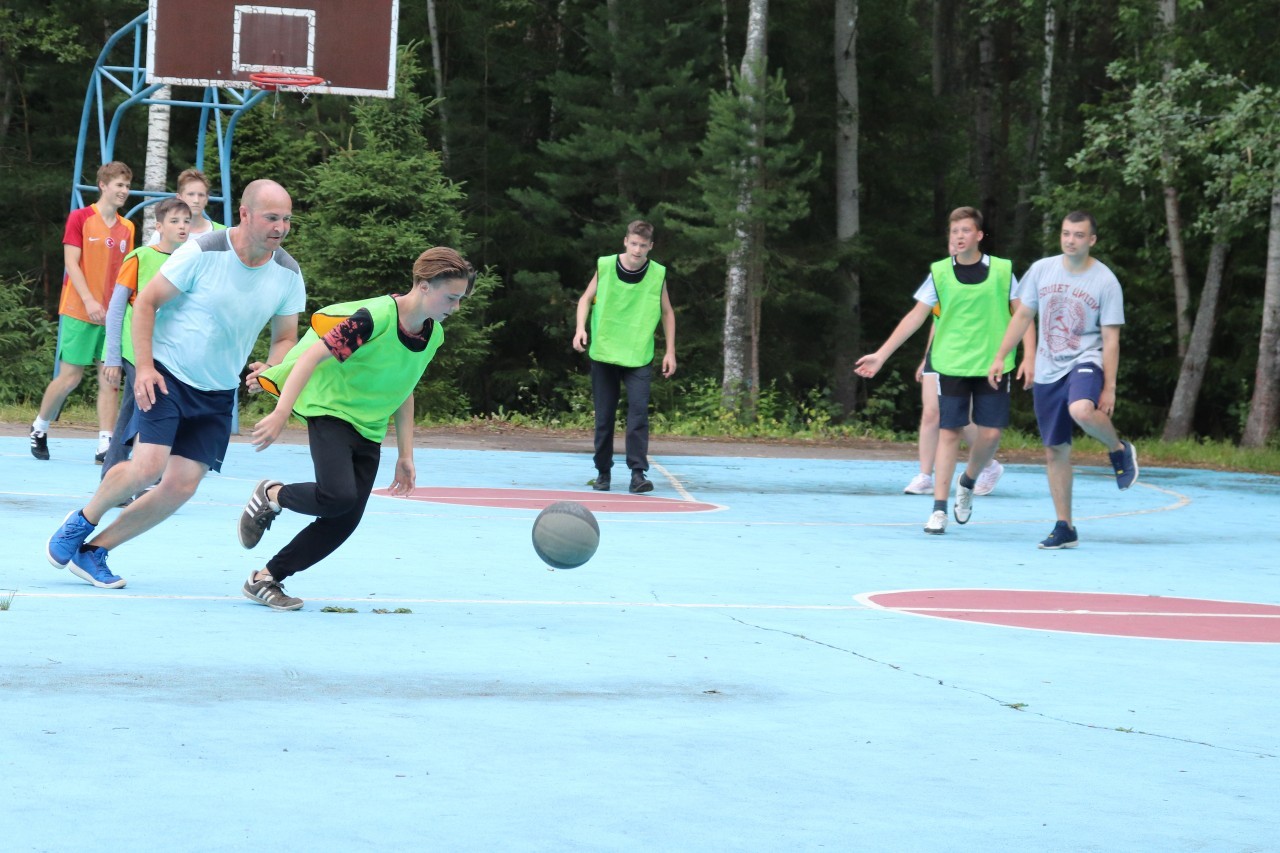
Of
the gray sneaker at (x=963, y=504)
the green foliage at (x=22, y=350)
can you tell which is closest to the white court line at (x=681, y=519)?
the gray sneaker at (x=963, y=504)

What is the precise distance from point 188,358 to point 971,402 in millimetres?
5716

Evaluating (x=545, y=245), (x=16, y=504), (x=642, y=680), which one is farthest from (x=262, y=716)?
(x=545, y=245)

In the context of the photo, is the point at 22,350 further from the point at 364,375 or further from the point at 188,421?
the point at 364,375

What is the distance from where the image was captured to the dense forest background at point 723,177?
78.3ft

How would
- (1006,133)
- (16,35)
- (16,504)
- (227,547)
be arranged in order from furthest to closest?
(1006,133) < (16,35) < (16,504) < (227,547)

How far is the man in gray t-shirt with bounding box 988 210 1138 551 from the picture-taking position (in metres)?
9.70

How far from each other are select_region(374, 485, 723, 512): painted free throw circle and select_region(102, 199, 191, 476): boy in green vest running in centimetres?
266

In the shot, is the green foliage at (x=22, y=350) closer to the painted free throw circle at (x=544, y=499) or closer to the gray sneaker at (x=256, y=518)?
the painted free throw circle at (x=544, y=499)

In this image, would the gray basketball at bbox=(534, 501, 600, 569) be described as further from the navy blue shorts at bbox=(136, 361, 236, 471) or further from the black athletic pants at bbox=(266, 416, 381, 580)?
the navy blue shorts at bbox=(136, 361, 236, 471)

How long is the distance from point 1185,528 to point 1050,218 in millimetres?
19512

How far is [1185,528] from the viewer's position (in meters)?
11.8

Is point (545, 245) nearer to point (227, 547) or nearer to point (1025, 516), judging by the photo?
point (1025, 516)

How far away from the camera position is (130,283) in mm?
9094

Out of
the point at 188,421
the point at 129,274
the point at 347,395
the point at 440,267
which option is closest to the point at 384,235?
the point at 129,274
